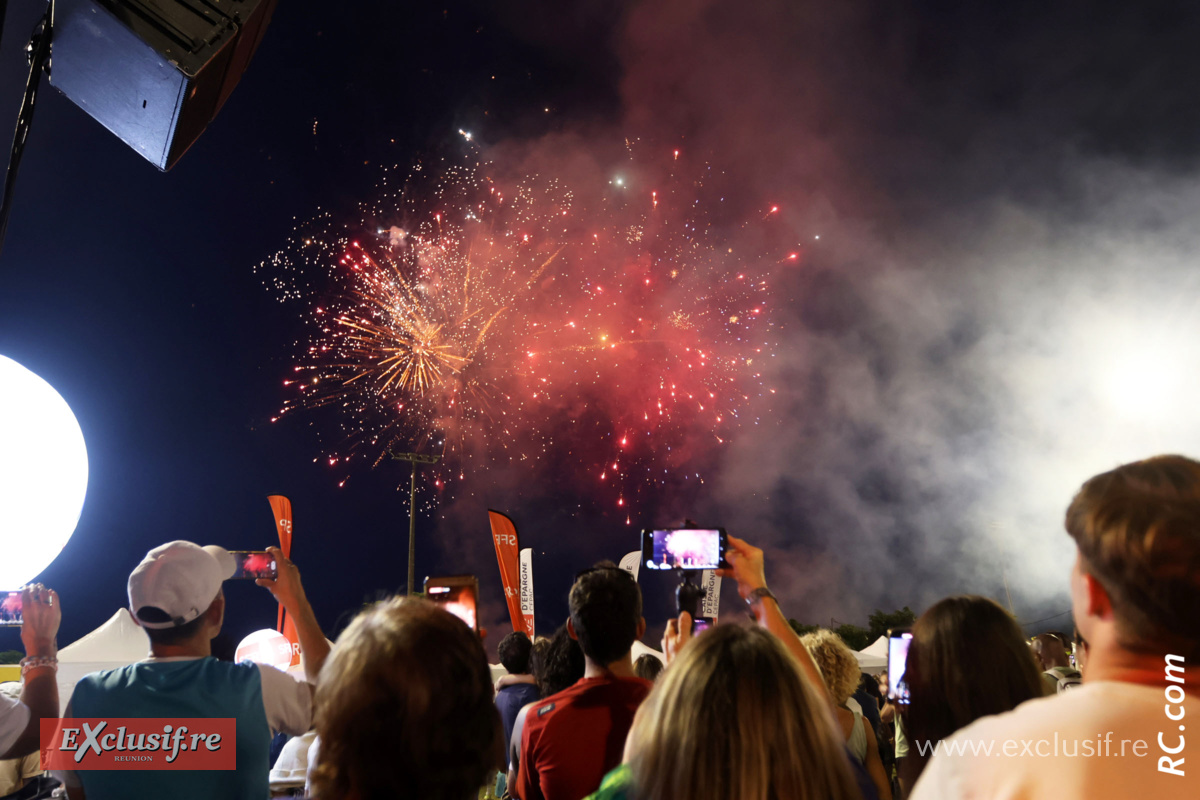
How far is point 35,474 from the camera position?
264 centimetres

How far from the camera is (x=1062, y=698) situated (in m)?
1.28

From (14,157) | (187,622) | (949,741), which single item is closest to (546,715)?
(187,622)

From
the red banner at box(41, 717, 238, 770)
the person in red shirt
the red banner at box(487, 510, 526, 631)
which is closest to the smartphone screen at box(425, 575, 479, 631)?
the person in red shirt

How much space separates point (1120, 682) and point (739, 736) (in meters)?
0.76

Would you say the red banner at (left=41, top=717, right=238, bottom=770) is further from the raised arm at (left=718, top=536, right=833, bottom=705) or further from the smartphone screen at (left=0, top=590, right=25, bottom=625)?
the raised arm at (left=718, top=536, right=833, bottom=705)

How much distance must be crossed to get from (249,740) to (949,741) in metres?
2.62

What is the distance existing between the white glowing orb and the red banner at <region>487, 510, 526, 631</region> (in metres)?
8.05

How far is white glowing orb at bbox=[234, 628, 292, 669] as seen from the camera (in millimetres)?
7789

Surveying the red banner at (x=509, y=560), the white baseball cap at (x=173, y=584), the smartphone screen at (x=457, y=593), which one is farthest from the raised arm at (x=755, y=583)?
the red banner at (x=509, y=560)

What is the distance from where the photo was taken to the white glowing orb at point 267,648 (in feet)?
25.6

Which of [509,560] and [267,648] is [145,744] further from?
[509,560]

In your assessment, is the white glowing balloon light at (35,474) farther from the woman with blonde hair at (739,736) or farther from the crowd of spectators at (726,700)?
the woman with blonde hair at (739,736)

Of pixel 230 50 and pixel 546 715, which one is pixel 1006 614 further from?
pixel 230 50

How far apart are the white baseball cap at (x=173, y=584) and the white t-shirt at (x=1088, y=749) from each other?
2795mm
